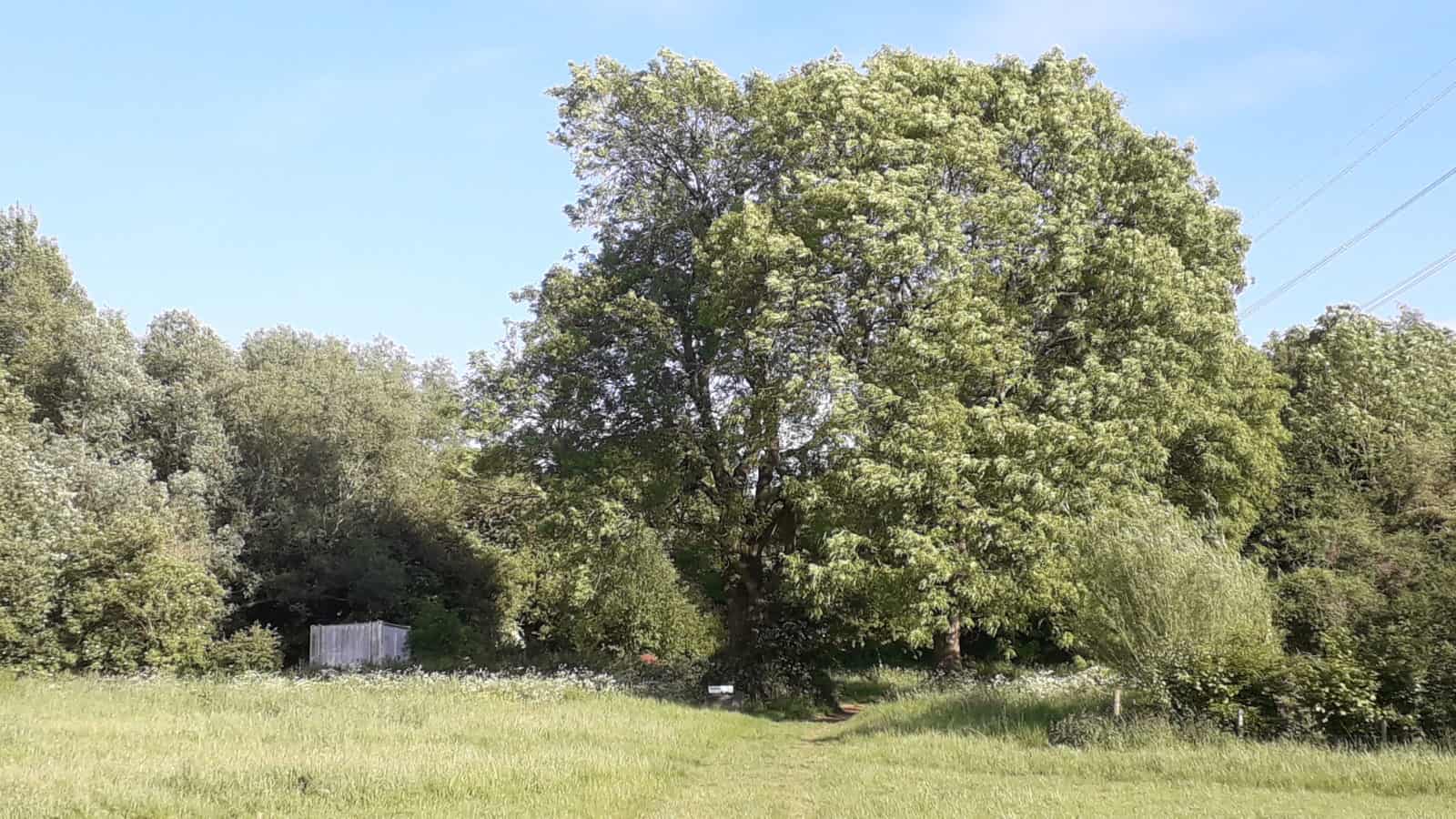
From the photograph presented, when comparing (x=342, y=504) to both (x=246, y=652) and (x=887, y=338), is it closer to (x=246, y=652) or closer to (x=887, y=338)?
(x=246, y=652)

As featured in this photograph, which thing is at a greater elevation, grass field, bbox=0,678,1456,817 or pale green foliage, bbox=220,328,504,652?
pale green foliage, bbox=220,328,504,652

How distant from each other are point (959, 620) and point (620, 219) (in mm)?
13724

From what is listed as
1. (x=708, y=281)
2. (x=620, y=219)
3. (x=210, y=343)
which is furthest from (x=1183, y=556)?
(x=210, y=343)

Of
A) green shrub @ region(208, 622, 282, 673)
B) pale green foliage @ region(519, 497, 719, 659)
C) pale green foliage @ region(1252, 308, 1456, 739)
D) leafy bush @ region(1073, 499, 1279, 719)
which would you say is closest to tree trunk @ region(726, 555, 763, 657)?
pale green foliage @ region(519, 497, 719, 659)

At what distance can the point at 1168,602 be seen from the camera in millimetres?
17359

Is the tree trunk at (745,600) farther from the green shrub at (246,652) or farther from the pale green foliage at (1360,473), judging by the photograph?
the green shrub at (246,652)

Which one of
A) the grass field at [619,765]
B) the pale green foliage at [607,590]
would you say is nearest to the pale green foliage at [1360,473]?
the grass field at [619,765]

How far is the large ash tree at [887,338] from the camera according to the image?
22.7 m

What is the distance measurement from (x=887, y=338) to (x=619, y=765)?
13113 millimetres

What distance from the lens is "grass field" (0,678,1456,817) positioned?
38.2 ft

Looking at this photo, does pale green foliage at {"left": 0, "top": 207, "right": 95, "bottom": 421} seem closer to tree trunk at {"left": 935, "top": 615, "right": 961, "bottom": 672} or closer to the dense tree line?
the dense tree line

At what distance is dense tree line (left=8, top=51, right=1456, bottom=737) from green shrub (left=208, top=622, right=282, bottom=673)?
0.09 metres

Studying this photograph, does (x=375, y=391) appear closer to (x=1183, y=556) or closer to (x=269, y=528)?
(x=269, y=528)

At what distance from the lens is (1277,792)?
12.5m
